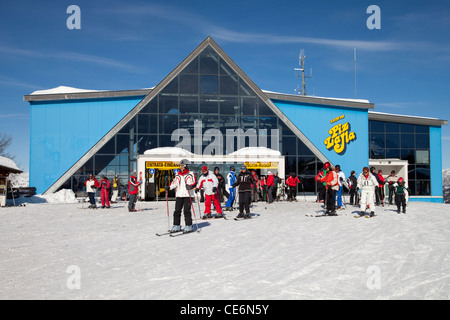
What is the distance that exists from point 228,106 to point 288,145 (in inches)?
190

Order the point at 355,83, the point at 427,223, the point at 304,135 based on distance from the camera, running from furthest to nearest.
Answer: the point at 355,83 → the point at 304,135 → the point at 427,223

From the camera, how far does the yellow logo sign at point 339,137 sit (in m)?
28.4

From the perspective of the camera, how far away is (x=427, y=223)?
36.1 ft

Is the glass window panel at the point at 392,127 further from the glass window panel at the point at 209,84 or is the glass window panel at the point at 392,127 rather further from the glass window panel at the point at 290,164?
the glass window panel at the point at 209,84

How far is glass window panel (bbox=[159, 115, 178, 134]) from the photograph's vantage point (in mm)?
25812

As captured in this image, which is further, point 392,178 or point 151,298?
point 392,178

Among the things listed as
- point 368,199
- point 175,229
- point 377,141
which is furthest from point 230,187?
point 377,141

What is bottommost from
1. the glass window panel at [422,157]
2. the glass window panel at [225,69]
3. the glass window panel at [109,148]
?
the glass window panel at [422,157]

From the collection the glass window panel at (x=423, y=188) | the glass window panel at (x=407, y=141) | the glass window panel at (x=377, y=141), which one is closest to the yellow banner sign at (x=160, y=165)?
the glass window panel at (x=377, y=141)

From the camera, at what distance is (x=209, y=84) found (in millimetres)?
26781

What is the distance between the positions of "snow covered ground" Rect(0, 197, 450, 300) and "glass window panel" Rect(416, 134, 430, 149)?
2588 centimetres
